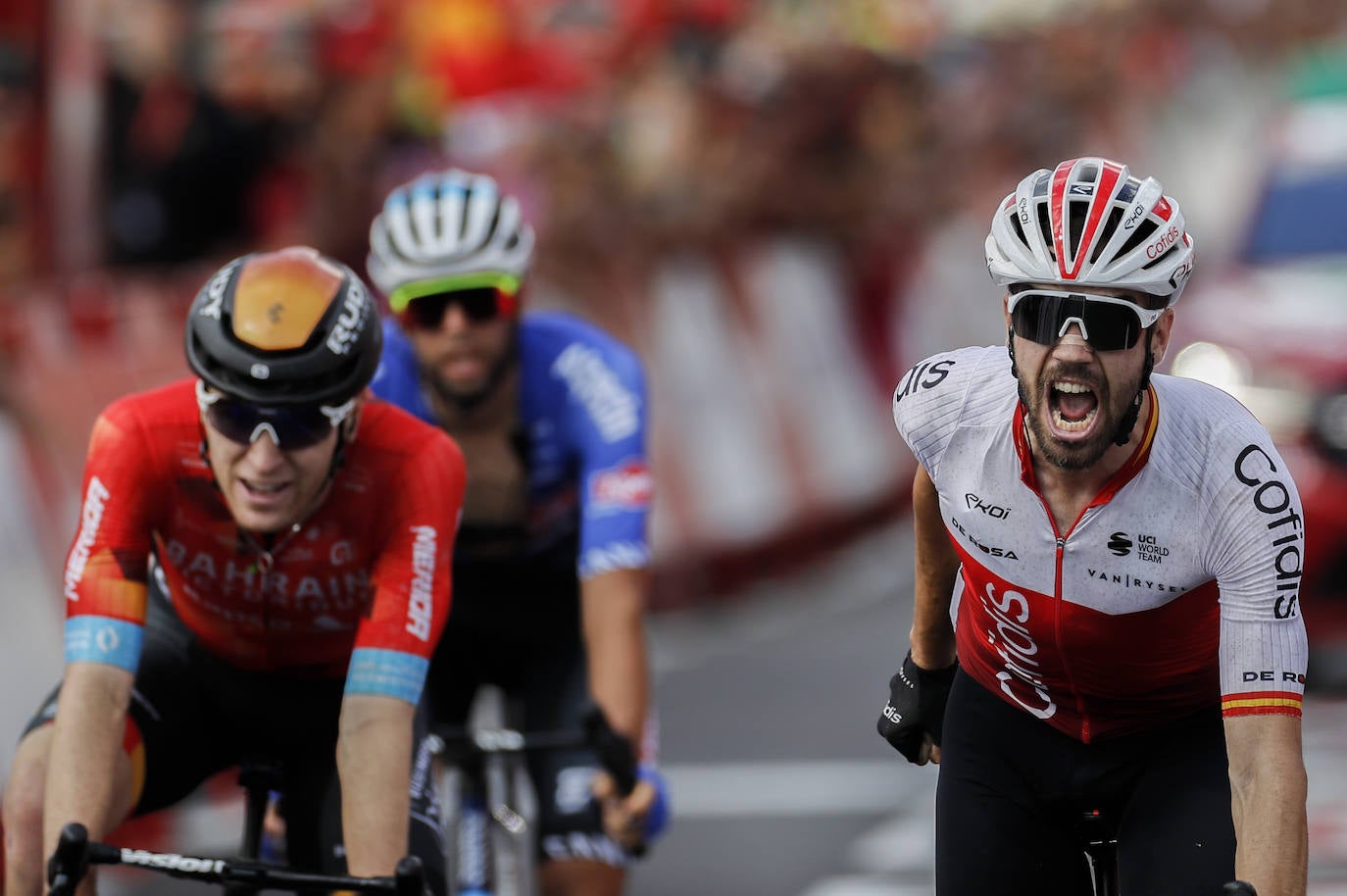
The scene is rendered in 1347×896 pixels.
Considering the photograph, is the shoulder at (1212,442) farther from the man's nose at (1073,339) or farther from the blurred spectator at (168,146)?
the blurred spectator at (168,146)

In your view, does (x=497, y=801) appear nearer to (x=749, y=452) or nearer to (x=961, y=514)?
(x=961, y=514)

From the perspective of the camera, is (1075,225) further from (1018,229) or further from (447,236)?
(447,236)

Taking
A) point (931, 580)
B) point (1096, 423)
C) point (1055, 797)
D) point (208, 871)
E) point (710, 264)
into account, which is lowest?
point (208, 871)

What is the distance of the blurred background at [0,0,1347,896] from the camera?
350 inches

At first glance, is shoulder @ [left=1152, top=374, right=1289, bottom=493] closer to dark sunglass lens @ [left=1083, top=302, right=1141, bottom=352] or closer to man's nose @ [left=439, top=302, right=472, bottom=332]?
dark sunglass lens @ [left=1083, top=302, right=1141, bottom=352]

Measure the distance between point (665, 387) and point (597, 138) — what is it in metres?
1.51

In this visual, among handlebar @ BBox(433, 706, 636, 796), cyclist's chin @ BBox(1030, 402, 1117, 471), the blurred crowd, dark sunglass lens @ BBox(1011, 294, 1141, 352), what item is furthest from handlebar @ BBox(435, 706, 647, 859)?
the blurred crowd

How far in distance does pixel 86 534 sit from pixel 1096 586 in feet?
6.64

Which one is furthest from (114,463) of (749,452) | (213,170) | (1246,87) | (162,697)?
(1246,87)

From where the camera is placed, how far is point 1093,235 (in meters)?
4.02

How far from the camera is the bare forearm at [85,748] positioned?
14.3 ft

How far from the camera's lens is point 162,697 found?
197 inches

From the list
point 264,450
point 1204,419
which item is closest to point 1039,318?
point 1204,419

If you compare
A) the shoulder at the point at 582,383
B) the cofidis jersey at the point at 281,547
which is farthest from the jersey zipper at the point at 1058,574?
the shoulder at the point at 582,383
